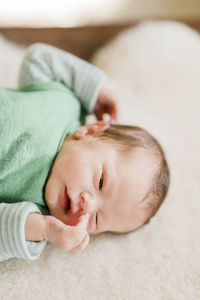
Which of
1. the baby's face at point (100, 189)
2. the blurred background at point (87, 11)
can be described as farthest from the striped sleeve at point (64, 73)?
the blurred background at point (87, 11)

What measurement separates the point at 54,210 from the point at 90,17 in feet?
4.57

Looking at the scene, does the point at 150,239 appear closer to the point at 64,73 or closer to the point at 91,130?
the point at 91,130

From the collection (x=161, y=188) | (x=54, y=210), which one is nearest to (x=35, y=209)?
(x=54, y=210)

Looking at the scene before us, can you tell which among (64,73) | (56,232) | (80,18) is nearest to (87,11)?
(80,18)

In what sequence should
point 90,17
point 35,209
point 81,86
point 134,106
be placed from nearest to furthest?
point 35,209
point 81,86
point 134,106
point 90,17

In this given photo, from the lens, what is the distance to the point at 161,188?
752 mm

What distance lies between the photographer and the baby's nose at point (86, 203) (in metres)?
0.68

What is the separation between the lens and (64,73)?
1001 millimetres

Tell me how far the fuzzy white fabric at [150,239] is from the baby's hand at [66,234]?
89mm

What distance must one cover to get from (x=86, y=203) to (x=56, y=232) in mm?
85

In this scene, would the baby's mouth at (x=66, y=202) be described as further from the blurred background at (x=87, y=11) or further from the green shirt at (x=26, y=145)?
the blurred background at (x=87, y=11)

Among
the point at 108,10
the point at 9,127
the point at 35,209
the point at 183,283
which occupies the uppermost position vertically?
the point at 108,10

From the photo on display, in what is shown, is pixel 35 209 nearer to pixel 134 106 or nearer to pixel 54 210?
pixel 54 210

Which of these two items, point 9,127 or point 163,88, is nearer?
point 9,127
